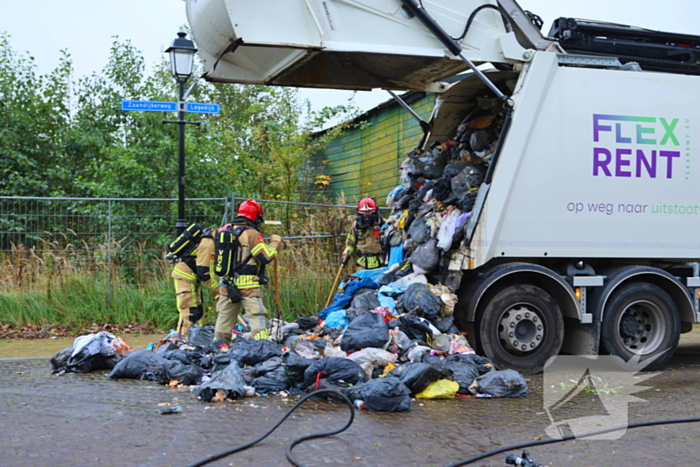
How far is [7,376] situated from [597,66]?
22.5 ft

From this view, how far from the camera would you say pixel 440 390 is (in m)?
6.20

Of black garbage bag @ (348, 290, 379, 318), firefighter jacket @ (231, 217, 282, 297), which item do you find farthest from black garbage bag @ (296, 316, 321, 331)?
firefighter jacket @ (231, 217, 282, 297)

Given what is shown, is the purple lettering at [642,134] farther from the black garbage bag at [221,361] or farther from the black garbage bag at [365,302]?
the black garbage bag at [221,361]

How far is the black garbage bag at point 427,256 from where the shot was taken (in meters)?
7.63

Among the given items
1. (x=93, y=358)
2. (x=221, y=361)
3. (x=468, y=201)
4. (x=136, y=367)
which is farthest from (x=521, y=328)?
(x=93, y=358)

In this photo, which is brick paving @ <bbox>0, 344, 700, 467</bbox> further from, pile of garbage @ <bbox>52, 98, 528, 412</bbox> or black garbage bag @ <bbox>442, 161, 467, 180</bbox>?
black garbage bag @ <bbox>442, 161, 467, 180</bbox>

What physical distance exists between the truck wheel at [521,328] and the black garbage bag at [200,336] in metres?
3.05

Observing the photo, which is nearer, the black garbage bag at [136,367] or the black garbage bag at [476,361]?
the black garbage bag at [476,361]

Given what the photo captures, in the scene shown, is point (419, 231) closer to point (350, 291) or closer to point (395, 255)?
point (395, 255)

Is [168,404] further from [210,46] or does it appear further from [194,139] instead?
[194,139]

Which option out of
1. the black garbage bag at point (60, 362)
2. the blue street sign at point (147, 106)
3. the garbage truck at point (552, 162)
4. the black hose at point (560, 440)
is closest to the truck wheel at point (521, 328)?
the garbage truck at point (552, 162)

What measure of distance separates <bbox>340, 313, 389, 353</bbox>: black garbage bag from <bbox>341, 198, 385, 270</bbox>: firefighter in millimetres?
2434

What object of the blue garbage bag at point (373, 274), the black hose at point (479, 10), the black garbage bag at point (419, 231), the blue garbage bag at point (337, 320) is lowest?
the blue garbage bag at point (337, 320)

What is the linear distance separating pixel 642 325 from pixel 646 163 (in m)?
1.81
